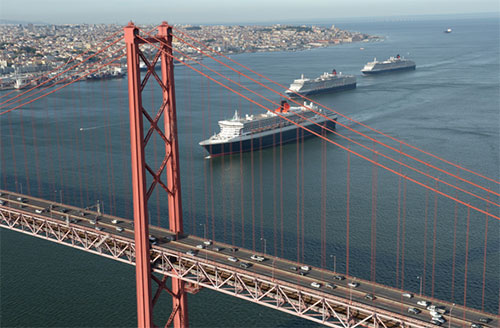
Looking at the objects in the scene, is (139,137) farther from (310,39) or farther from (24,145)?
(310,39)

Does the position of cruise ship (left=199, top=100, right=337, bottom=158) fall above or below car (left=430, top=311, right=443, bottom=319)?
below

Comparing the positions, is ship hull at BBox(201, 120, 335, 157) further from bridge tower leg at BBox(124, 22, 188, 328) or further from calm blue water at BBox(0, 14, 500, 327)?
bridge tower leg at BBox(124, 22, 188, 328)

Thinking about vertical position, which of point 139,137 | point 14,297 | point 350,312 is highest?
point 139,137

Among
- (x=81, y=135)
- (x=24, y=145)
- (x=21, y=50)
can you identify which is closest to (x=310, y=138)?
(x=81, y=135)

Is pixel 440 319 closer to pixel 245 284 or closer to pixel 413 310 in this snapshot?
pixel 413 310

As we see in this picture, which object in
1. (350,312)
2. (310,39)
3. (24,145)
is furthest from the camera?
(310,39)

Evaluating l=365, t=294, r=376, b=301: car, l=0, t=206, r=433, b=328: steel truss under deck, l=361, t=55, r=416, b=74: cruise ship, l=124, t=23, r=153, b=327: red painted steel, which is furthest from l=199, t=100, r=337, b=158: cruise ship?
l=361, t=55, r=416, b=74: cruise ship

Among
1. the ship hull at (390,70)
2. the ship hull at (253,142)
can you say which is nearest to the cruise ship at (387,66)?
the ship hull at (390,70)
